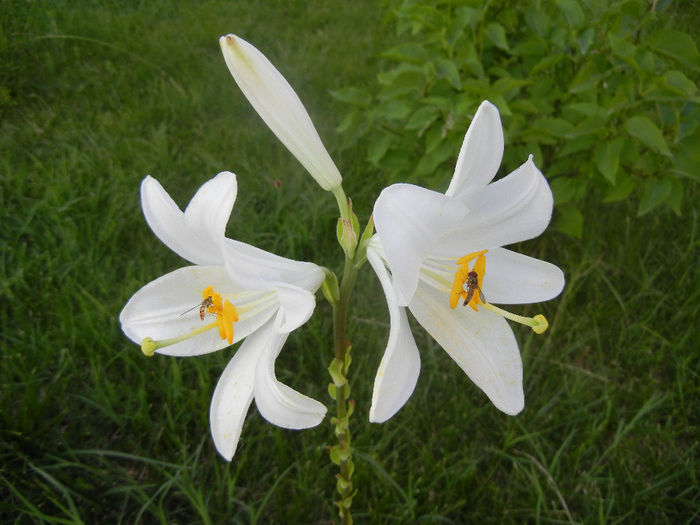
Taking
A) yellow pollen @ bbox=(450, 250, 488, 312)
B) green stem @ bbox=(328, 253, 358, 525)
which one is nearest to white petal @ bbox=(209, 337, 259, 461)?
green stem @ bbox=(328, 253, 358, 525)

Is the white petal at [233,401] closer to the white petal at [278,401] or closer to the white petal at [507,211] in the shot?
the white petal at [278,401]

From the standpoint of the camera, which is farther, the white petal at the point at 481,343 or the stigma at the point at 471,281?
the white petal at the point at 481,343

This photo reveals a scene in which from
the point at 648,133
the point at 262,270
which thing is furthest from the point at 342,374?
the point at 648,133

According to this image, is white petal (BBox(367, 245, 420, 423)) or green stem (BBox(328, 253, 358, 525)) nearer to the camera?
white petal (BBox(367, 245, 420, 423))

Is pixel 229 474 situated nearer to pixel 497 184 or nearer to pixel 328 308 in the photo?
pixel 328 308

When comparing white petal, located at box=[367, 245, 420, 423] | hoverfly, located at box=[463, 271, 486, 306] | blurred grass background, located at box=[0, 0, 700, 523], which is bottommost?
blurred grass background, located at box=[0, 0, 700, 523]

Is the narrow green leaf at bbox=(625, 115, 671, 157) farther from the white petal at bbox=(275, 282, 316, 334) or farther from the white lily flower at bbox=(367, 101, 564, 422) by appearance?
the white petal at bbox=(275, 282, 316, 334)

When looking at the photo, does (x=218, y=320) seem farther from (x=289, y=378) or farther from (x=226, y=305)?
(x=289, y=378)

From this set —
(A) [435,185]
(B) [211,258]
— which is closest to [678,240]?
(A) [435,185]

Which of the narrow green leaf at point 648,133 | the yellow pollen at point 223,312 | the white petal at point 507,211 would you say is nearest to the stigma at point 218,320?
the yellow pollen at point 223,312
